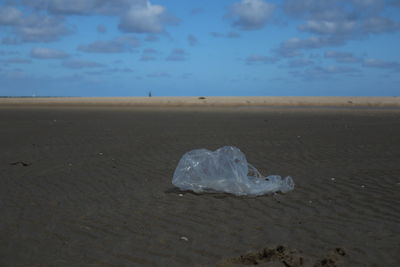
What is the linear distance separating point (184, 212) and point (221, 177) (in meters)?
1.17

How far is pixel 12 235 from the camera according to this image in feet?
16.2

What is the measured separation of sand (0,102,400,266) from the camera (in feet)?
14.3

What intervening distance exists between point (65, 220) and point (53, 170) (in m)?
3.41

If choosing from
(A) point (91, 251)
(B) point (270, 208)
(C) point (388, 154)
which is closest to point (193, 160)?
(B) point (270, 208)

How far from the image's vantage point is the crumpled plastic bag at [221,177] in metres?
6.67

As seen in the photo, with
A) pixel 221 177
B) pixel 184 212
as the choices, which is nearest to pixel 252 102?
pixel 221 177

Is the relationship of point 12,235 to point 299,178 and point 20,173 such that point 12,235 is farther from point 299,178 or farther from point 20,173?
point 299,178

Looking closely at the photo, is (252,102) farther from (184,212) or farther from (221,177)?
(184,212)

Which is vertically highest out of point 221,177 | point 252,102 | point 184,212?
point 252,102

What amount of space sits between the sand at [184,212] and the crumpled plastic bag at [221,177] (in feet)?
0.60

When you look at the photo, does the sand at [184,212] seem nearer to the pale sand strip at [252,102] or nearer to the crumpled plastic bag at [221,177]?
the crumpled plastic bag at [221,177]

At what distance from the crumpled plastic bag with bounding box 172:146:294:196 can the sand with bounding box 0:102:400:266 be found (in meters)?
0.18

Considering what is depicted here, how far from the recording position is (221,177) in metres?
6.83

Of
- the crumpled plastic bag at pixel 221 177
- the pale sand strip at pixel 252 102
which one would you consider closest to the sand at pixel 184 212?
the crumpled plastic bag at pixel 221 177
